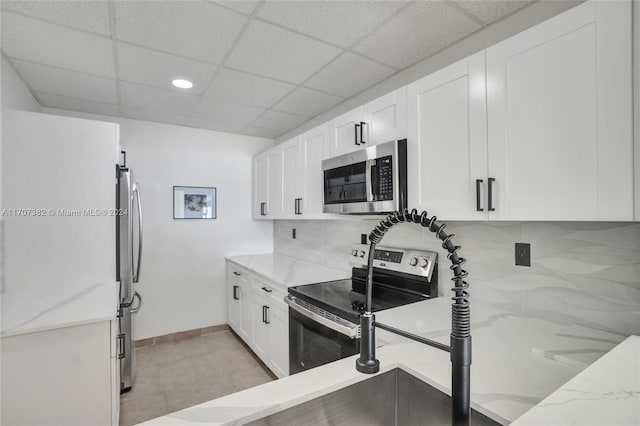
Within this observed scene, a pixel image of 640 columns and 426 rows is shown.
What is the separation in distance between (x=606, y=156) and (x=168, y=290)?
368 centimetres

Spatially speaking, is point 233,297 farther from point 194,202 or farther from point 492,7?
point 492,7

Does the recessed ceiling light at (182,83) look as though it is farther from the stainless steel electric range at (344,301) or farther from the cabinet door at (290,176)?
the stainless steel electric range at (344,301)

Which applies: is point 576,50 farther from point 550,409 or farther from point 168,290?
point 168,290

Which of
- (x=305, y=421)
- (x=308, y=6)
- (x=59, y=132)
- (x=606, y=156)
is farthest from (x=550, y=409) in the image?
(x=59, y=132)

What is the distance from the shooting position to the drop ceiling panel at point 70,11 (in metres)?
1.53

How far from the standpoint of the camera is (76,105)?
2877 millimetres

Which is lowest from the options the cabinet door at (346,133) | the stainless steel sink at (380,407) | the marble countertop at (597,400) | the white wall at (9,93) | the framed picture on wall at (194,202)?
the stainless steel sink at (380,407)

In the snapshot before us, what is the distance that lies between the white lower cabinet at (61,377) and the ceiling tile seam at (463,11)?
2.32 meters

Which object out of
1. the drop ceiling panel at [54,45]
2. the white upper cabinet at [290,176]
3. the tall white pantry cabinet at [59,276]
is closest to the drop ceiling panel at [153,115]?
the drop ceiling panel at [54,45]

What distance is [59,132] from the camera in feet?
6.06

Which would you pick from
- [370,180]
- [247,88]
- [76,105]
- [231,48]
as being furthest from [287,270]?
[76,105]

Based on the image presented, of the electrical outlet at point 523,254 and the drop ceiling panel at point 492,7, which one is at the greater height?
the drop ceiling panel at point 492,7

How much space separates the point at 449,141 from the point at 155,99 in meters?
2.47

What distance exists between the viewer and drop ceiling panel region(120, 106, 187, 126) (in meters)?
3.03
